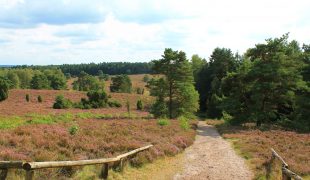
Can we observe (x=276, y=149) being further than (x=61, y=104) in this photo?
No

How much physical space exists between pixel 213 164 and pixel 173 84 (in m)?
28.3

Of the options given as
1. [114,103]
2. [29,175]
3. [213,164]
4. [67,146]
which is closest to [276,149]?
[213,164]

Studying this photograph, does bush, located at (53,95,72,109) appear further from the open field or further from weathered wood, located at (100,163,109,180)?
weathered wood, located at (100,163,109,180)

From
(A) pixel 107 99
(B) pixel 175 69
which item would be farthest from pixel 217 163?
(A) pixel 107 99

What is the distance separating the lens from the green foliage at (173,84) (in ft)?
146

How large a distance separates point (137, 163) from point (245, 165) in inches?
219

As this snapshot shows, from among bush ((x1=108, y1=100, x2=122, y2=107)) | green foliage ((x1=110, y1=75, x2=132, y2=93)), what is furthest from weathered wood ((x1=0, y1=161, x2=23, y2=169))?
green foliage ((x1=110, y1=75, x2=132, y2=93))

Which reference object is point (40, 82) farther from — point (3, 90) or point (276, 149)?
point (276, 149)

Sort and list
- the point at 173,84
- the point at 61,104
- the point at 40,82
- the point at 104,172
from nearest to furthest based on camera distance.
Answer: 1. the point at 104,172
2. the point at 173,84
3. the point at 61,104
4. the point at 40,82

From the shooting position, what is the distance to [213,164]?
1716 centimetres

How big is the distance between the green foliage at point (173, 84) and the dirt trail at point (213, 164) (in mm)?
21269

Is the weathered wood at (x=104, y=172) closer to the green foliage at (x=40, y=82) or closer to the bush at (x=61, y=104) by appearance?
the bush at (x=61, y=104)

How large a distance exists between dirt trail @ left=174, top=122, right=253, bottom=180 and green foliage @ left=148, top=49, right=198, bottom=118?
21.3 meters

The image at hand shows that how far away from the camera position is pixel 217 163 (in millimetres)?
17500
